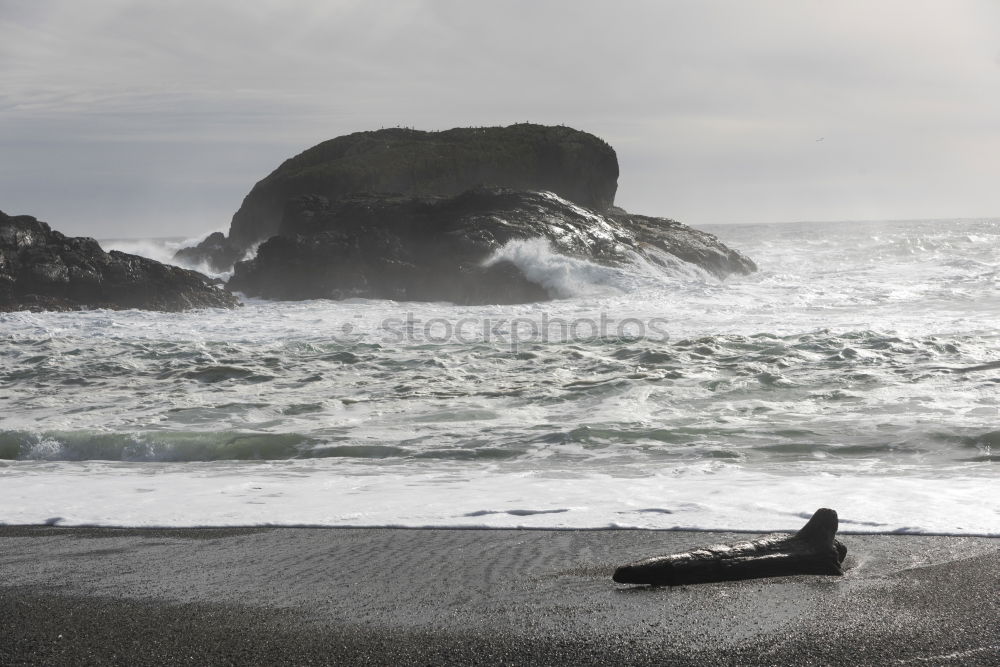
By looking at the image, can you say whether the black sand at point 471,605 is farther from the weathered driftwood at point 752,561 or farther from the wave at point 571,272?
the wave at point 571,272

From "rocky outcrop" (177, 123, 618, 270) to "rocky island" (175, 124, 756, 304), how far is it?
6 cm

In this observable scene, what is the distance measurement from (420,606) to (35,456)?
15.0ft

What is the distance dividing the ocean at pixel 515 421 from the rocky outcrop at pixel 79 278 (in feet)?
11.5

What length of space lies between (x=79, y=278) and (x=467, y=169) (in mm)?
17908

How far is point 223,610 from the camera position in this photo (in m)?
2.84

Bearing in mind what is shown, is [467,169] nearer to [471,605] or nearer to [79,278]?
[79,278]

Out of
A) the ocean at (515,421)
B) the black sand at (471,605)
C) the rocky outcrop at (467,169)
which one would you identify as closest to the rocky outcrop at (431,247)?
the ocean at (515,421)

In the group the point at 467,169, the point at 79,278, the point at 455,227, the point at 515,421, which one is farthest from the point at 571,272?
the point at 467,169

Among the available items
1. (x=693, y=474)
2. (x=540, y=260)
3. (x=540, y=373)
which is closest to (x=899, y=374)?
(x=540, y=373)

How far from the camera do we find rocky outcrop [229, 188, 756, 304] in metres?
21.9

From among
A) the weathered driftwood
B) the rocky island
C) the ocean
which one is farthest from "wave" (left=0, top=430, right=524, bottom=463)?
the rocky island

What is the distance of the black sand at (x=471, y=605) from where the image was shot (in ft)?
8.11

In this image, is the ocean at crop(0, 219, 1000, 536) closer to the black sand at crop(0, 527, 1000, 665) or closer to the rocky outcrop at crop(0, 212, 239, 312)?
the black sand at crop(0, 527, 1000, 665)

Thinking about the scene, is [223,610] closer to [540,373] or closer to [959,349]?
[540,373]
